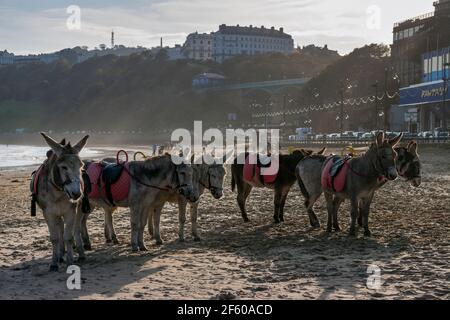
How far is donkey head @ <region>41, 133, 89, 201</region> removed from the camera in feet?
32.7

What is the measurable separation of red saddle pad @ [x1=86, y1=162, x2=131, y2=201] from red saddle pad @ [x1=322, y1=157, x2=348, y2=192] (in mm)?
4975

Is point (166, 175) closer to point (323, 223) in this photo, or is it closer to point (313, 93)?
point (323, 223)

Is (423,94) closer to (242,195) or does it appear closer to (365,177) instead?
(242,195)

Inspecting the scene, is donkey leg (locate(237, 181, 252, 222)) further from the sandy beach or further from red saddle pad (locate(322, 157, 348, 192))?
red saddle pad (locate(322, 157, 348, 192))

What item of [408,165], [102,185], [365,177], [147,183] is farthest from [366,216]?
[102,185]

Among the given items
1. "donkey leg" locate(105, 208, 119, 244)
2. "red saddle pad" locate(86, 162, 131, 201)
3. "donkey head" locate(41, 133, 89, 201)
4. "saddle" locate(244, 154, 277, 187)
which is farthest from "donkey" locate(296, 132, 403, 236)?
"donkey head" locate(41, 133, 89, 201)

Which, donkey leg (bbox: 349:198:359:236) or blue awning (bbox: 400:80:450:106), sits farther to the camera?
blue awning (bbox: 400:80:450:106)

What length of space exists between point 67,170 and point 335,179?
6830mm

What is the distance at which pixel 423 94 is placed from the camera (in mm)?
77875

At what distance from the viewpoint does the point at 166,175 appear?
1259 centimetres

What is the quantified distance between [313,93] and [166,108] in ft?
224

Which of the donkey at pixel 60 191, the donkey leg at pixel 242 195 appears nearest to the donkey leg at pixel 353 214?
the donkey leg at pixel 242 195

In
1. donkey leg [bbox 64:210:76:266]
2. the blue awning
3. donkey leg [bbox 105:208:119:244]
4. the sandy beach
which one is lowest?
the sandy beach

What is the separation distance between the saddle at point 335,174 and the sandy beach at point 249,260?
118 cm
